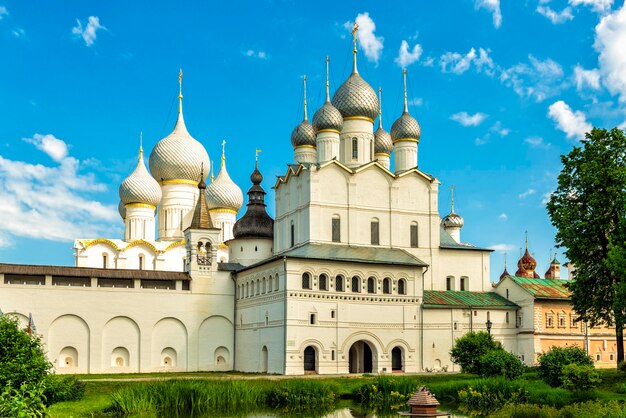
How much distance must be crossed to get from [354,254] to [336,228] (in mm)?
2451

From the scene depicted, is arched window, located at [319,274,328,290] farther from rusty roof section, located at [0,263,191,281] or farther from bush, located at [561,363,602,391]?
bush, located at [561,363,602,391]

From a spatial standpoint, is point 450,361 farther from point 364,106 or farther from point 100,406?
point 100,406

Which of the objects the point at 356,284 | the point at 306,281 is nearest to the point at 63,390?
the point at 306,281

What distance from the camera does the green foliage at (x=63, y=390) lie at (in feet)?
78.7

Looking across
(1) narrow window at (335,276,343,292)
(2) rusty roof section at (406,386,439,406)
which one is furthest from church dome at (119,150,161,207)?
(2) rusty roof section at (406,386,439,406)

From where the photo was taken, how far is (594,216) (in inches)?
1241

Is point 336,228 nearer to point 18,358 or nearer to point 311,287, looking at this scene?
point 311,287

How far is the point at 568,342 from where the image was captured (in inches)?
1687

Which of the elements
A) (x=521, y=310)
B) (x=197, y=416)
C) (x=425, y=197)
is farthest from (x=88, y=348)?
(x=521, y=310)

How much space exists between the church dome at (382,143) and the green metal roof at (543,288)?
1150 cm

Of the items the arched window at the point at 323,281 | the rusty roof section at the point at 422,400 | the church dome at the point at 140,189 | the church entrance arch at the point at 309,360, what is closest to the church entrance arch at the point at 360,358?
the church entrance arch at the point at 309,360

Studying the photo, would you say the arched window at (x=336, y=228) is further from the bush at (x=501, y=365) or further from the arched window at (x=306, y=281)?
the bush at (x=501, y=365)

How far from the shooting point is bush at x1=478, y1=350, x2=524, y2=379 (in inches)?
1184

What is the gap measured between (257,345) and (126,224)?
17538 mm
